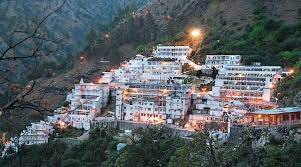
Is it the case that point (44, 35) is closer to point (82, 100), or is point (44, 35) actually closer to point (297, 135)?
point (297, 135)

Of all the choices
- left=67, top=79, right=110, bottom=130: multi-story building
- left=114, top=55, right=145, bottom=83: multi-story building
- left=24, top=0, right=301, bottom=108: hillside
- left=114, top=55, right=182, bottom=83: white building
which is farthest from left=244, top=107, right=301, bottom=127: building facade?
left=24, top=0, right=301, bottom=108: hillside

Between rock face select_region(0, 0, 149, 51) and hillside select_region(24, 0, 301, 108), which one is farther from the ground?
rock face select_region(0, 0, 149, 51)

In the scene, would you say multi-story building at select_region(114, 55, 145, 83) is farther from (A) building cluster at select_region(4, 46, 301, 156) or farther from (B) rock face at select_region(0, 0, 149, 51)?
(B) rock face at select_region(0, 0, 149, 51)

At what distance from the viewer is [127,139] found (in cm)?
2162

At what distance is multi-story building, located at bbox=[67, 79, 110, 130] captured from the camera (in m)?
25.7

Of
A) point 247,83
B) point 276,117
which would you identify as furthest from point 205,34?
point 276,117

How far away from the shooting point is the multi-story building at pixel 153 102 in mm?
24406

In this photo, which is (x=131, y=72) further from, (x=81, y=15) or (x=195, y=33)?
(x=81, y=15)

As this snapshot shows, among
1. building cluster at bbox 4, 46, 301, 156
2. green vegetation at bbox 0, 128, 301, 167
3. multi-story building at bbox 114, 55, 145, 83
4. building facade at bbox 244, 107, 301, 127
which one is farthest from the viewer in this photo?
multi-story building at bbox 114, 55, 145, 83

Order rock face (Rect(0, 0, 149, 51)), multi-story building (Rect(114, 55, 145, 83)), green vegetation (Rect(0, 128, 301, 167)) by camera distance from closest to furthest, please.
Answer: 1. green vegetation (Rect(0, 128, 301, 167))
2. multi-story building (Rect(114, 55, 145, 83))
3. rock face (Rect(0, 0, 149, 51))

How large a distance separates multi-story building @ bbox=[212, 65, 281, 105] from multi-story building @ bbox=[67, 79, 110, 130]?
6582mm

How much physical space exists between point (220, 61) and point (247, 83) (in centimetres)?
428

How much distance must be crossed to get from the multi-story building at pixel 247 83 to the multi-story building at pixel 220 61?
1.89 meters

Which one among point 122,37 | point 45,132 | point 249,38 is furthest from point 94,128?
point 122,37
